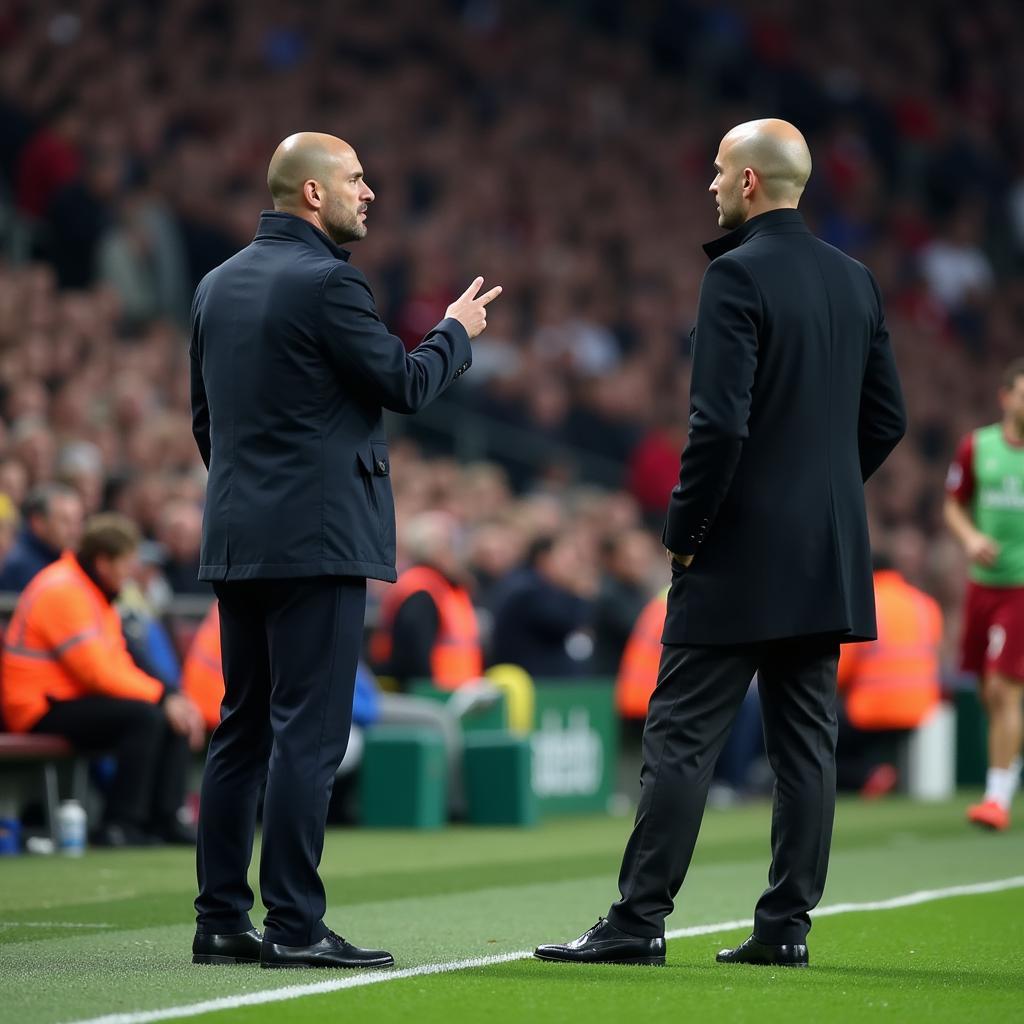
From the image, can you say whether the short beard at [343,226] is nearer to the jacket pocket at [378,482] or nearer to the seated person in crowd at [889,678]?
the jacket pocket at [378,482]

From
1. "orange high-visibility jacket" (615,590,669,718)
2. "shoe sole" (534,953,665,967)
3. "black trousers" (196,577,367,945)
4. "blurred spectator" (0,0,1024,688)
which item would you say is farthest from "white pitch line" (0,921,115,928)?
"orange high-visibility jacket" (615,590,669,718)

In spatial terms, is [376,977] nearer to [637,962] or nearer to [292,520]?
[637,962]

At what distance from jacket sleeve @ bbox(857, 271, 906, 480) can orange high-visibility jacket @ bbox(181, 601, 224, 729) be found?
→ 21.7ft

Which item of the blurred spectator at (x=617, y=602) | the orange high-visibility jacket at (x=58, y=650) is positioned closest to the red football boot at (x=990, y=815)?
the orange high-visibility jacket at (x=58, y=650)

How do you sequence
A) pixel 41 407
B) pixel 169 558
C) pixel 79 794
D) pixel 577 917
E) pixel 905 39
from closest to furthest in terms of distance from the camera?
1. pixel 577 917
2. pixel 79 794
3. pixel 169 558
4. pixel 41 407
5. pixel 905 39

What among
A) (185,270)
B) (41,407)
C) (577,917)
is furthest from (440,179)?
(577,917)

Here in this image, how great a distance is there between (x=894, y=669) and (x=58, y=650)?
6.91 meters

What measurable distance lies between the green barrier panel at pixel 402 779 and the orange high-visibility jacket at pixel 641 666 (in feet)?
7.92

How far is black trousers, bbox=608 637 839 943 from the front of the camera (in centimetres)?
590

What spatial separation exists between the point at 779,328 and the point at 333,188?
4.07 feet

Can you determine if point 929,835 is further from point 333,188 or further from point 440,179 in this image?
point 440,179

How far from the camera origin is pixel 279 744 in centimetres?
574

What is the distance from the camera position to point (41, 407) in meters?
14.4

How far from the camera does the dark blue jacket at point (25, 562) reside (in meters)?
11.6
